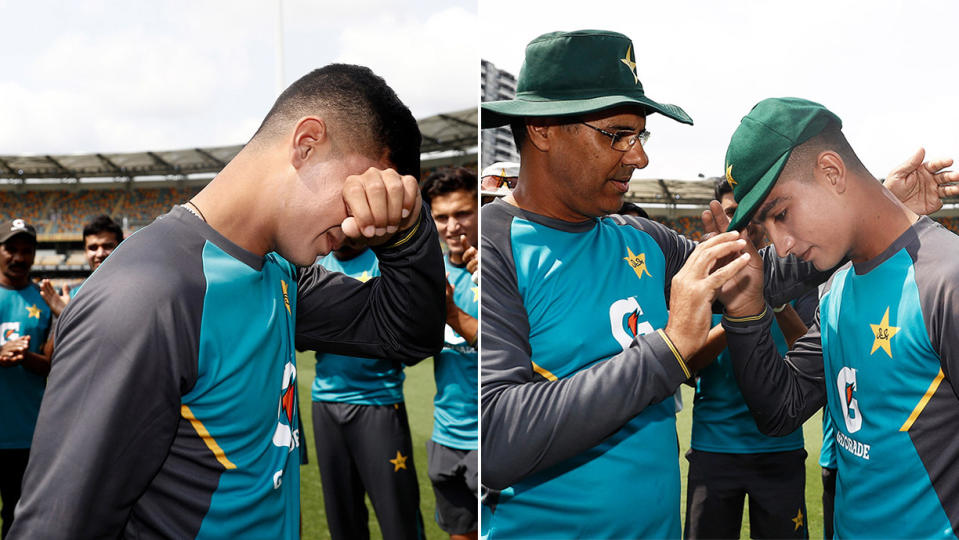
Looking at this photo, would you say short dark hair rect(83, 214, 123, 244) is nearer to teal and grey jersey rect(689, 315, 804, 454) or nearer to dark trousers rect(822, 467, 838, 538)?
teal and grey jersey rect(689, 315, 804, 454)

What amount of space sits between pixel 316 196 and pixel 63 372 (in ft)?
1.40

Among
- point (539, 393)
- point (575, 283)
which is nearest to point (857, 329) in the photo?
point (575, 283)

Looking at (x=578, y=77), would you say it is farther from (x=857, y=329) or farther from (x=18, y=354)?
(x=18, y=354)

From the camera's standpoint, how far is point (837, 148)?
4.60ft

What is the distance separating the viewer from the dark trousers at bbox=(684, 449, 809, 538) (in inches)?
81.6

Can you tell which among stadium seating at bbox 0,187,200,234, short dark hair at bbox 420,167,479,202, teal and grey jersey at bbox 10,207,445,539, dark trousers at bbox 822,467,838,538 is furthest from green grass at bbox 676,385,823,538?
stadium seating at bbox 0,187,200,234

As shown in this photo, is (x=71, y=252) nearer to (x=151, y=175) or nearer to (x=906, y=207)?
(x=151, y=175)

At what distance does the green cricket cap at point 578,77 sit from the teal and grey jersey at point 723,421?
1.08 m

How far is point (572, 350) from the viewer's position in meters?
1.27

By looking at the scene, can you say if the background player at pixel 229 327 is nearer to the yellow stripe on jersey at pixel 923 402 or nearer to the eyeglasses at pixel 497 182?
the eyeglasses at pixel 497 182

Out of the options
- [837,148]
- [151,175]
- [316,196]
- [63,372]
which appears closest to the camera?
[63,372]

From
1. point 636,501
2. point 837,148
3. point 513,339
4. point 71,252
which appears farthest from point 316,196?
point 71,252

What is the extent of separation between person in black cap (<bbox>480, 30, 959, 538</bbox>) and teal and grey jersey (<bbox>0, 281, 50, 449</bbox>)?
2.48 m

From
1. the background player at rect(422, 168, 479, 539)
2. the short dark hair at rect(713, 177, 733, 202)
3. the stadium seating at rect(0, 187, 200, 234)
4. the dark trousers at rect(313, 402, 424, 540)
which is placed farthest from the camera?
the stadium seating at rect(0, 187, 200, 234)
